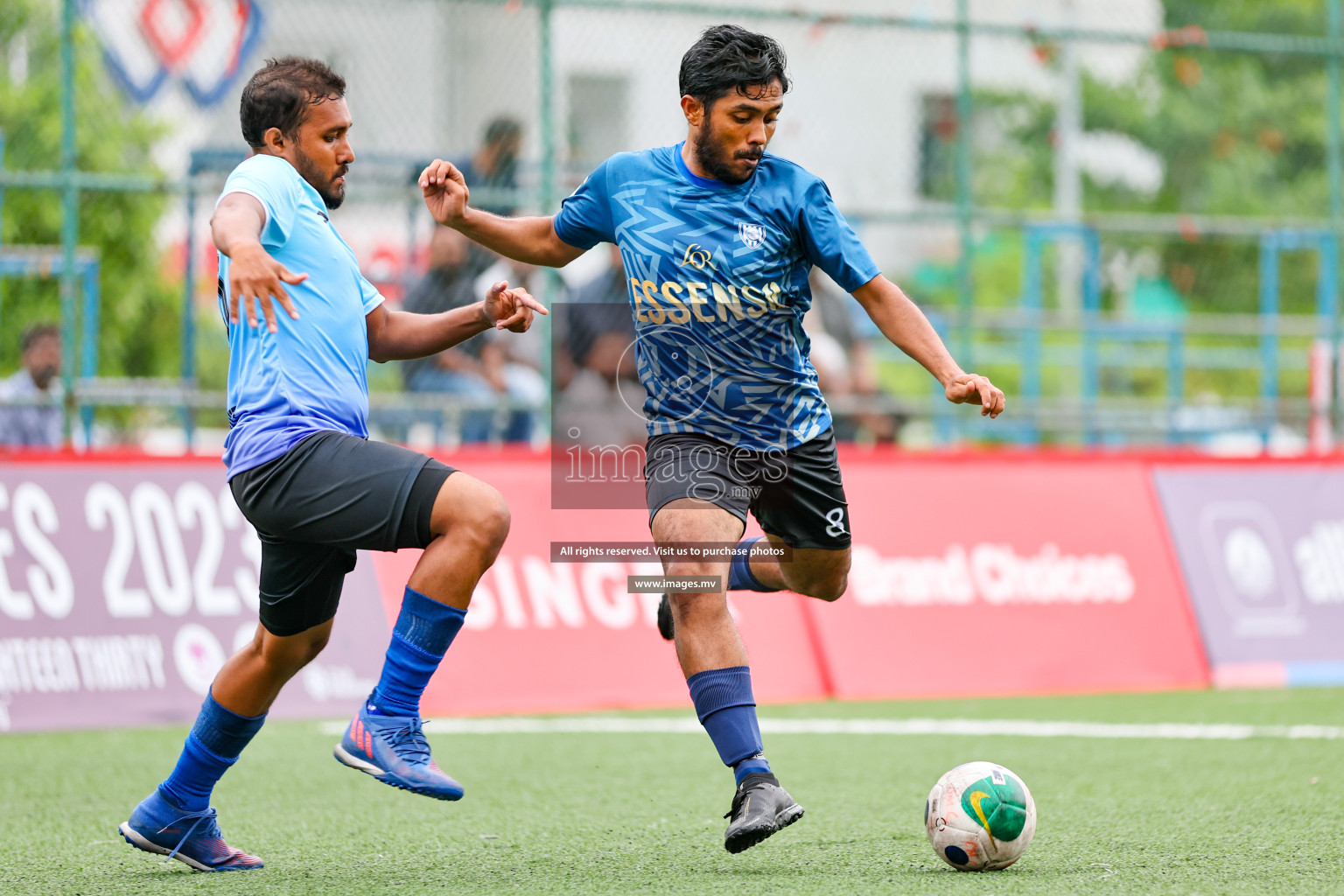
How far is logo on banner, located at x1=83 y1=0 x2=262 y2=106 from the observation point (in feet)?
30.9

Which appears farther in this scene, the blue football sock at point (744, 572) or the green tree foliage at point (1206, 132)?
the green tree foliage at point (1206, 132)

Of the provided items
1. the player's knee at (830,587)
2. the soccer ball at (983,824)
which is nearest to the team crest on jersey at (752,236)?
the player's knee at (830,587)

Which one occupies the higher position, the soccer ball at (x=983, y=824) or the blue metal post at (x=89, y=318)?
the blue metal post at (x=89, y=318)

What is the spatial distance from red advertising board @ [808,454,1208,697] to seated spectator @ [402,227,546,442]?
2.12m

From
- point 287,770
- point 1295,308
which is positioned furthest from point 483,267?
point 1295,308

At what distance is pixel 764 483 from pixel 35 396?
17.3ft

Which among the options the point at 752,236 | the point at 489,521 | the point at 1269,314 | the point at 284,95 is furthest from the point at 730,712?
the point at 1269,314

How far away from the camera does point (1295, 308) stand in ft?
59.8

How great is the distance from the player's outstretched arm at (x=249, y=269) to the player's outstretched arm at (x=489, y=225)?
95cm

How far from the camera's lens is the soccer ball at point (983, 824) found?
418cm

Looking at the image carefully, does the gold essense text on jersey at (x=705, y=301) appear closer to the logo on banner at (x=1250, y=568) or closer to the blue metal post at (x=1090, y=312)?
the logo on banner at (x=1250, y=568)

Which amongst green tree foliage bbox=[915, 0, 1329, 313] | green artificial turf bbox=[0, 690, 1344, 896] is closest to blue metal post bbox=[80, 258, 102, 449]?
green artificial turf bbox=[0, 690, 1344, 896]

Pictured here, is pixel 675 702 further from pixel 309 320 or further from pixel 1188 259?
pixel 1188 259

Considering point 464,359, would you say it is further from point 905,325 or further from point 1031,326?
point 905,325
